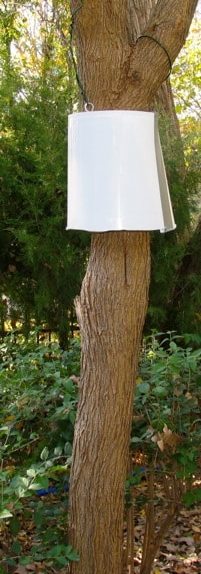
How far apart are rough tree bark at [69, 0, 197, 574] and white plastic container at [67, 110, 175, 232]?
107 mm

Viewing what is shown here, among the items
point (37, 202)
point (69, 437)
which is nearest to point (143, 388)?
point (69, 437)

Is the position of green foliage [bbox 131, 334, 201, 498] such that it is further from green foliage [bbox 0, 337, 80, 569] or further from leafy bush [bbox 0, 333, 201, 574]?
green foliage [bbox 0, 337, 80, 569]

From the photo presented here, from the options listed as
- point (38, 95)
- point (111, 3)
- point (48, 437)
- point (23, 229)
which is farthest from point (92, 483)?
point (38, 95)

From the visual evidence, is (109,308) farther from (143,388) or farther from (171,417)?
(171,417)

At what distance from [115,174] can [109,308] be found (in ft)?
1.21

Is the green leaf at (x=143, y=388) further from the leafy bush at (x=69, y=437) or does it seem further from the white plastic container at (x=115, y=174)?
the white plastic container at (x=115, y=174)

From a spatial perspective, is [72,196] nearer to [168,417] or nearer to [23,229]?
[168,417]

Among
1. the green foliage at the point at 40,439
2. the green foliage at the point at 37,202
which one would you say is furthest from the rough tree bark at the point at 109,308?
the green foliage at the point at 37,202

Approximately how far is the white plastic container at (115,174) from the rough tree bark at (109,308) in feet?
Result: 0.35

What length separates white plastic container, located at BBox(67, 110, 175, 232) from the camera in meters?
1.70

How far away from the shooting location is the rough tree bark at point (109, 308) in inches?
71.7

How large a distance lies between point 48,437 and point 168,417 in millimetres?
387

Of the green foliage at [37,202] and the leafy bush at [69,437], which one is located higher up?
the green foliage at [37,202]

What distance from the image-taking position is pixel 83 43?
1864 mm
